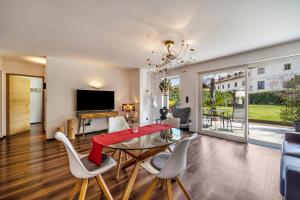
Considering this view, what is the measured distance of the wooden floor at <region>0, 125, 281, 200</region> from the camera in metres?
1.90

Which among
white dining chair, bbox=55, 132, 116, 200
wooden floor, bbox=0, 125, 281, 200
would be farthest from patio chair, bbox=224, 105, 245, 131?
white dining chair, bbox=55, 132, 116, 200

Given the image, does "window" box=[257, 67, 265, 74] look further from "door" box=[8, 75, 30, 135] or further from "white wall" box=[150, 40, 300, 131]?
"door" box=[8, 75, 30, 135]

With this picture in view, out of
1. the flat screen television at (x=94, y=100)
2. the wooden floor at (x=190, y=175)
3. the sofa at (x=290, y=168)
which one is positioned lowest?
the wooden floor at (x=190, y=175)

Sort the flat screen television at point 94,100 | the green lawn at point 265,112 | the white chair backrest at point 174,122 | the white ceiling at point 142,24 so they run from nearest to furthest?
the white ceiling at point 142,24 → the white chair backrest at point 174,122 → the green lawn at point 265,112 → the flat screen television at point 94,100

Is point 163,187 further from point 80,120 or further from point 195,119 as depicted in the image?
point 80,120

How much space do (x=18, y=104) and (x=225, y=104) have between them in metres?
7.43

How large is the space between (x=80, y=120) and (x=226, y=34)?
15.8ft

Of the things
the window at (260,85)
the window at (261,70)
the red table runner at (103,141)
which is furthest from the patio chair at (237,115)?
the red table runner at (103,141)

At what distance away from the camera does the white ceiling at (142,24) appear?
6.18 ft

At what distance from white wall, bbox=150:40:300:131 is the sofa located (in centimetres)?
201

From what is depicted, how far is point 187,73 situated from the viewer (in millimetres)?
5383

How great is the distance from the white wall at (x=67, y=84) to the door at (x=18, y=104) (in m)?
1.76

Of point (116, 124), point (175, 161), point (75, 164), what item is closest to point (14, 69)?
point (116, 124)

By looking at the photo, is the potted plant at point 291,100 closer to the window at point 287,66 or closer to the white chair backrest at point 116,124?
the window at point 287,66
